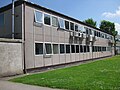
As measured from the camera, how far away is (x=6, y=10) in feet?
56.5

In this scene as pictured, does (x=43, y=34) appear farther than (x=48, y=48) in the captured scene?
No

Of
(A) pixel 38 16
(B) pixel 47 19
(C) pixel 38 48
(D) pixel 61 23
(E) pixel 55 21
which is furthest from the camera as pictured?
(D) pixel 61 23

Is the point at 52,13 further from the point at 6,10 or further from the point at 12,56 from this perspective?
the point at 12,56

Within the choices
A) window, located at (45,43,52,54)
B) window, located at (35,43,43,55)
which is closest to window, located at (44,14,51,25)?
window, located at (45,43,52,54)

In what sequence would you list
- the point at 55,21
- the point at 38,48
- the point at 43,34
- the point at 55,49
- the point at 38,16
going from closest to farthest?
the point at 38,48 → the point at 38,16 → the point at 43,34 → the point at 55,49 → the point at 55,21

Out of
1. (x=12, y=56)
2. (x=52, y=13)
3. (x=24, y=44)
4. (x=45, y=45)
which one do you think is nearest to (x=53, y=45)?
(x=45, y=45)

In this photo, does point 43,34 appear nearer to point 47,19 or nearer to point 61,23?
point 47,19

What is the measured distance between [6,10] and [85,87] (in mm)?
11832

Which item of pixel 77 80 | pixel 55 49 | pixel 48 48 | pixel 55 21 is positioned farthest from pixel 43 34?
pixel 77 80

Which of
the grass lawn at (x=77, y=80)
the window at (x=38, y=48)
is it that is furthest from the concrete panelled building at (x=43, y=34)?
the grass lawn at (x=77, y=80)

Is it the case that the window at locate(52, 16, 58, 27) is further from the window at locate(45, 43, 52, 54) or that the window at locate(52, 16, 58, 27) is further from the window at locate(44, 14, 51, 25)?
the window at locate(45, 43, 52, 54)

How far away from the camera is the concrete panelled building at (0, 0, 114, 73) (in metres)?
15.8

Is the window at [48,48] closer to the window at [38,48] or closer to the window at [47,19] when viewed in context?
the window at [38,48]

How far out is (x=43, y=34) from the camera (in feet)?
59.0
